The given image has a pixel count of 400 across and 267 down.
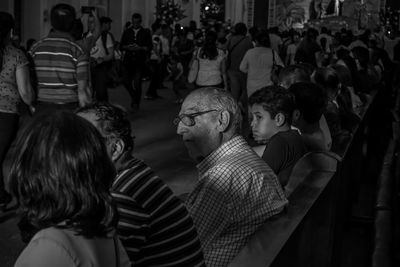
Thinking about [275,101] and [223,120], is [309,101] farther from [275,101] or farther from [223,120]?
[223,120]

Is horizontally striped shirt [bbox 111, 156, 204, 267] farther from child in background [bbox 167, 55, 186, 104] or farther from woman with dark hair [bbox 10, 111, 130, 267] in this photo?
child in background [bbox 167, 55, 186, 104]

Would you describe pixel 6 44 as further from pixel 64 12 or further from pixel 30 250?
pixel 30 250

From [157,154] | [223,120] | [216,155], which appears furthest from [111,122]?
[157,154]

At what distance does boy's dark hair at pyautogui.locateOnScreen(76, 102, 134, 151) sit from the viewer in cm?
311

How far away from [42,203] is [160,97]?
15998mm

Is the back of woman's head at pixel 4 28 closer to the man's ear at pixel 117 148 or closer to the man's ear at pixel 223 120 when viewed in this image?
the man's ear at pixel 223 120

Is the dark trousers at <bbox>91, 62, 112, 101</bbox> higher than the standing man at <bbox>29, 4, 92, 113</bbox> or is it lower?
lower

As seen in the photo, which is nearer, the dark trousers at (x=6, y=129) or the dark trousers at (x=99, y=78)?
the dark trousers at (x=6, y=129)

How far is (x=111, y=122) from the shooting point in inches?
123

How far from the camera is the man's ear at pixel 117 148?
3.06 meters

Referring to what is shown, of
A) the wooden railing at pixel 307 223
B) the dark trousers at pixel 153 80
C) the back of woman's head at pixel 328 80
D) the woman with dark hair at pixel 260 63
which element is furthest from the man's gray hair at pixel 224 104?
the dark trousers at pixel 153 80

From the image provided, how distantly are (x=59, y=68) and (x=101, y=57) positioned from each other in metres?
6.10

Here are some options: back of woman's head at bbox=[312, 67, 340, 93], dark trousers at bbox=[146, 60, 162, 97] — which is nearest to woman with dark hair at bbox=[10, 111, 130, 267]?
back of woman's head at bbox=[312, 67, 340, 93]

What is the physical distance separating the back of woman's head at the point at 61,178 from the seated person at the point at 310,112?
346 cm
